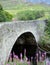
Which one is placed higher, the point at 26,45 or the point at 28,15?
the point at 28,15

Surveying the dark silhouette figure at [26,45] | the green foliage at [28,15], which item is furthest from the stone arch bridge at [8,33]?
the green foliage at [28,15]

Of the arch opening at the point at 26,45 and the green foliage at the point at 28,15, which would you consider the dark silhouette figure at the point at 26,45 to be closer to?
the arch opening at the point at 26,45

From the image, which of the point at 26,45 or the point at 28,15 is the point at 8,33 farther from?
the point at 28,15

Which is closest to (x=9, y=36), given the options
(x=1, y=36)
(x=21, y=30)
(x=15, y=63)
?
(x=1, y=36)

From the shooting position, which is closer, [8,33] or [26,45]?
[8,33]

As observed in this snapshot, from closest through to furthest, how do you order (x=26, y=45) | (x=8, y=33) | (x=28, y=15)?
(x=8, y=33)
(x=26, y=45)
(x=28, y=15)

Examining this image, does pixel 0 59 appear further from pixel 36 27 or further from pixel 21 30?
pixel 36 27

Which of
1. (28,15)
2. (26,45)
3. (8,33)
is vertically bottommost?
(26,45)

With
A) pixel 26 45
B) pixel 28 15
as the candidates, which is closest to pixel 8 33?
pixel 26 45

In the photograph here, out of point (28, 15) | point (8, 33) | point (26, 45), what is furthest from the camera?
point (28, 15)

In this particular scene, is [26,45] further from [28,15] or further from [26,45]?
[28,15]

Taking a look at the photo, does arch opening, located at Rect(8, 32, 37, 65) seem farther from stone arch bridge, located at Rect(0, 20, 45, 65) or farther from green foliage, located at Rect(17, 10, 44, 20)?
green foliage, located at Rect(17, 10, 44, 20)

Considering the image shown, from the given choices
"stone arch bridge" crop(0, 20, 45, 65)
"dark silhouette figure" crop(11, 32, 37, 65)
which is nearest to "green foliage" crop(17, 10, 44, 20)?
"dark silhouette figure" crop(11, 32, 37, 65)

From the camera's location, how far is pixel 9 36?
43.8 feet
